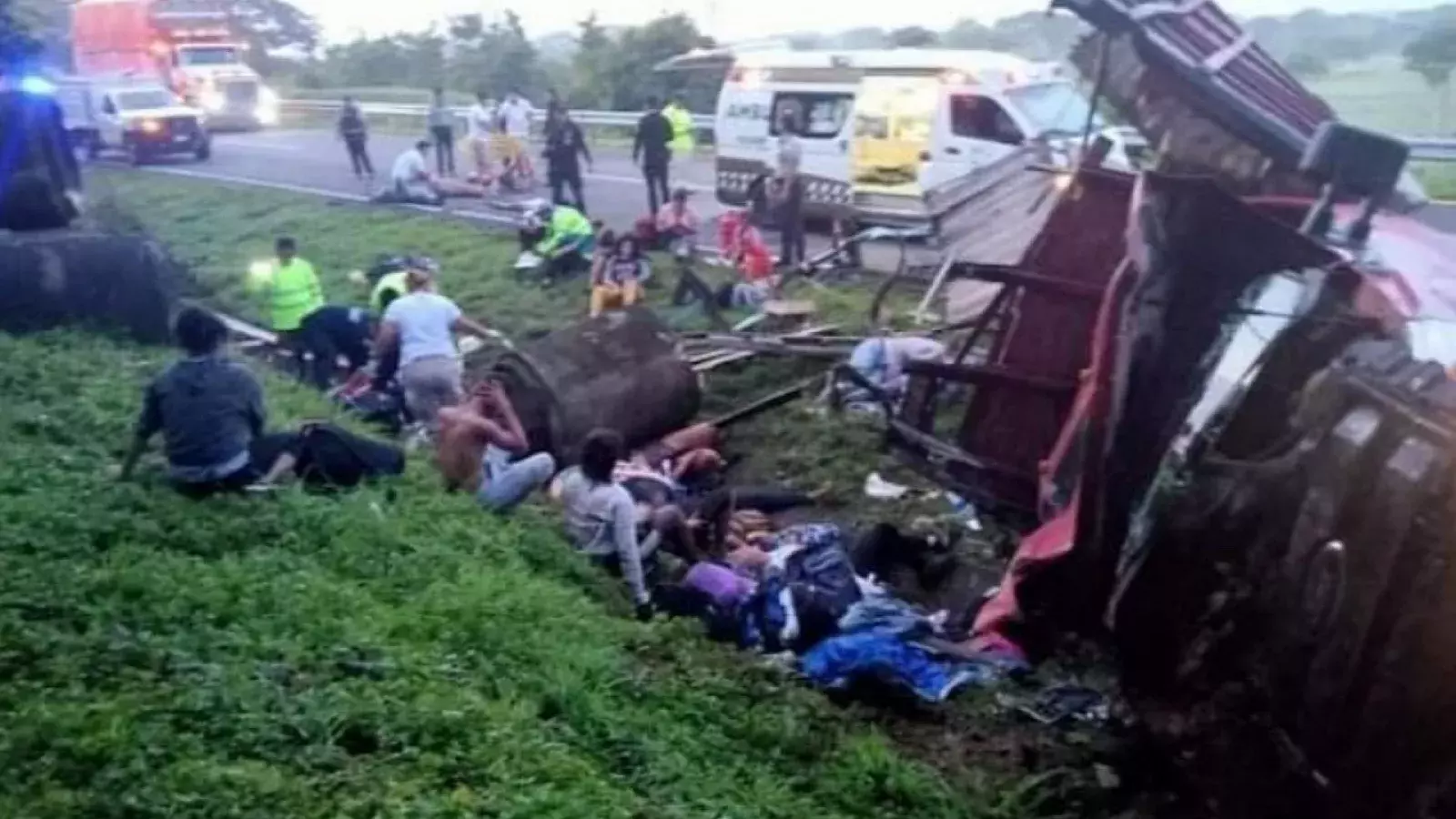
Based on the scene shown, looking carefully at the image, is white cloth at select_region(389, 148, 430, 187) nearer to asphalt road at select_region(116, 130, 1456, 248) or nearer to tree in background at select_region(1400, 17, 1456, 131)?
asphalt road at select_region(116, 130, 1456, 248)

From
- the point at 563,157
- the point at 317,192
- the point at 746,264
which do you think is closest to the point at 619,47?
the point at 317,192

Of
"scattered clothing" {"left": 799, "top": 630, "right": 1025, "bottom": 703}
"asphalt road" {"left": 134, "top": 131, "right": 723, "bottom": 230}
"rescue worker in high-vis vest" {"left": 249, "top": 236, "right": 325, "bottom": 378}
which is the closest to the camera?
"scattered clothing" {"left": 799, "top": 630, "right": 1025, "bottom": 703}

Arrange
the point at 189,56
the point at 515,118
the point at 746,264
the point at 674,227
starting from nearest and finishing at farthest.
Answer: the point at 746,264, the point at 674,227, the point at 515,118, the point at 189,56

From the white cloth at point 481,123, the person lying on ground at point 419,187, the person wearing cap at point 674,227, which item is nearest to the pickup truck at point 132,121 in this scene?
the white cloth at point 481,123

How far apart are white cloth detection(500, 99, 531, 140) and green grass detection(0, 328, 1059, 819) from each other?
57.5ft

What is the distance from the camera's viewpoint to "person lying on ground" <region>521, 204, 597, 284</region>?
1653 centimetres

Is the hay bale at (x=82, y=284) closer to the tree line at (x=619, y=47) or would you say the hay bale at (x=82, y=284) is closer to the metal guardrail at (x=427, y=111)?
the tree line at (x=619, y=47)

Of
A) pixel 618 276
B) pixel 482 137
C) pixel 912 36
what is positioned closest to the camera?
pixel 618 276

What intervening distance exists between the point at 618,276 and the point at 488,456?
4994mm

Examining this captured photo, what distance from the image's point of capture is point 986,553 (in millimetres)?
9133

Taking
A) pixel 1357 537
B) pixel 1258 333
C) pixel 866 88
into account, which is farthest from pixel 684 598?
pixel 866 88

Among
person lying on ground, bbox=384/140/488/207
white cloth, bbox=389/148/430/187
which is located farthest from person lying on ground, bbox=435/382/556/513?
white cloth, bbox=389/148/430/187

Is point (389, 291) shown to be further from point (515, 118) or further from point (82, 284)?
point (515, 118)

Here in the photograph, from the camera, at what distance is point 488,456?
9688 millimetres
